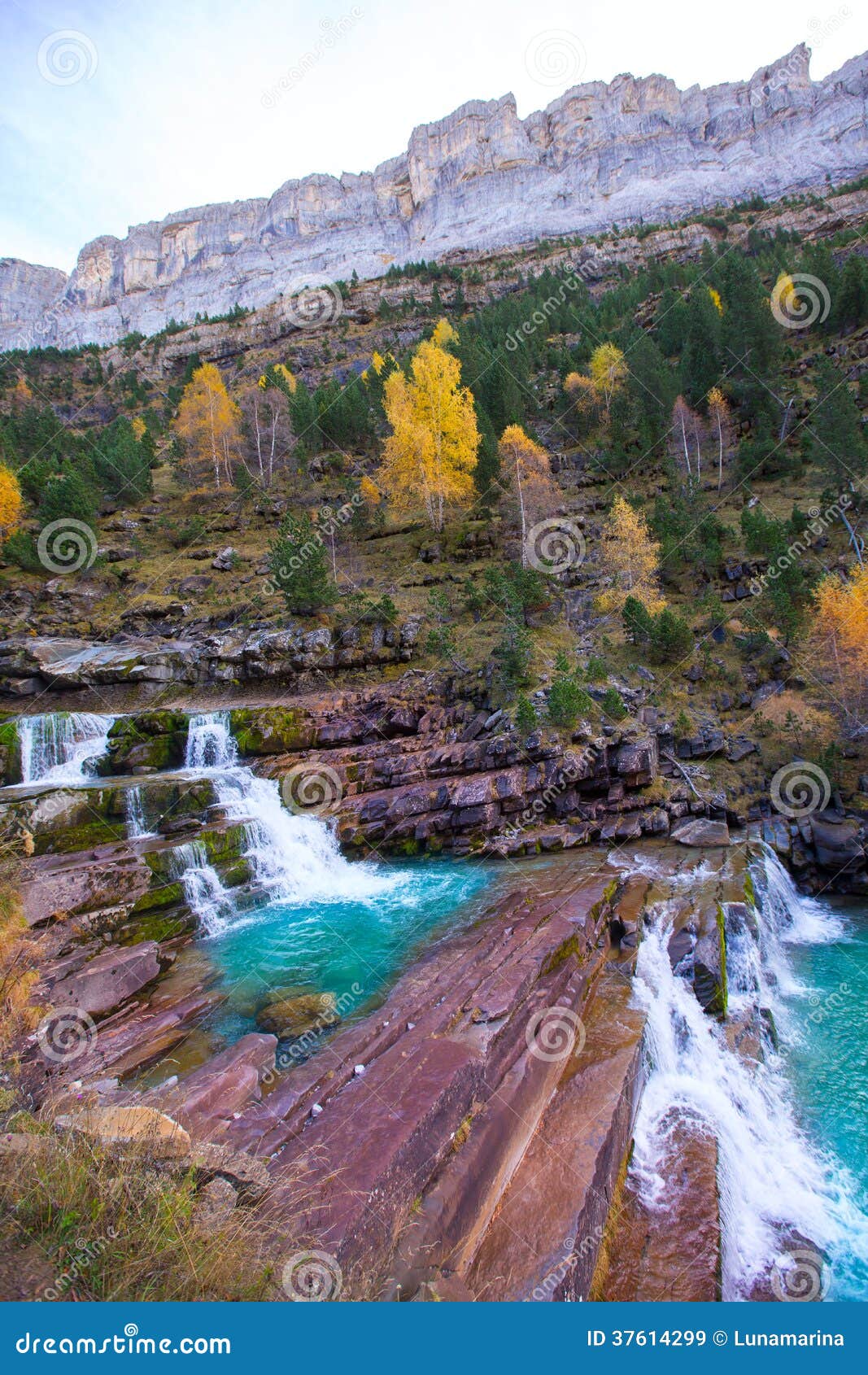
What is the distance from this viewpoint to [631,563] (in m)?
29.5

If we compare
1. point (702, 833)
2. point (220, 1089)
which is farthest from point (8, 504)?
point (702, 833)

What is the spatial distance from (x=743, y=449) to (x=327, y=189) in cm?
13820

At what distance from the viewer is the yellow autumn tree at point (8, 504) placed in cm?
3488

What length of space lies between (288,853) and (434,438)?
2641 cm

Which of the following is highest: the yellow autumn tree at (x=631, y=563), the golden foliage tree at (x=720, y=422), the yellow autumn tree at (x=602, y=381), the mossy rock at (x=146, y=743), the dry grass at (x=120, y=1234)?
the yellow autumn tree at (x=602, y=381)

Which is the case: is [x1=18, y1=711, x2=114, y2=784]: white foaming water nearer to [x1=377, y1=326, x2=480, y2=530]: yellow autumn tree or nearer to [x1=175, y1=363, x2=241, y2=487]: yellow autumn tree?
[x1=377, y1=326, x2=480, y2=530]: yellow autumn tree

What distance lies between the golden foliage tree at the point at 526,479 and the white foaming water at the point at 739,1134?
25296 mm

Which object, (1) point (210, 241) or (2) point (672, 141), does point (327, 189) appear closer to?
(1) point (210, 241)

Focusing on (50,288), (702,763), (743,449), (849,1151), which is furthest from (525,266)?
(50,288)

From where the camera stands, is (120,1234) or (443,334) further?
(443,334)

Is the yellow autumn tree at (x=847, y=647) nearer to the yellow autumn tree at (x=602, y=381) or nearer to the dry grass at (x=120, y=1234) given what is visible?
the dry grass at (x=120, y=1234)

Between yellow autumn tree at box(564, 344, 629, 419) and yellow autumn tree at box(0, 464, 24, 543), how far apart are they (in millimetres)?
39863

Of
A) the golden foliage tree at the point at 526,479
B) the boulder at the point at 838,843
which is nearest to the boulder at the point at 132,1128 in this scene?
the boulder at the point at 838,843

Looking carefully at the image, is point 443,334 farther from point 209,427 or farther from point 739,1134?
point 739,1134
